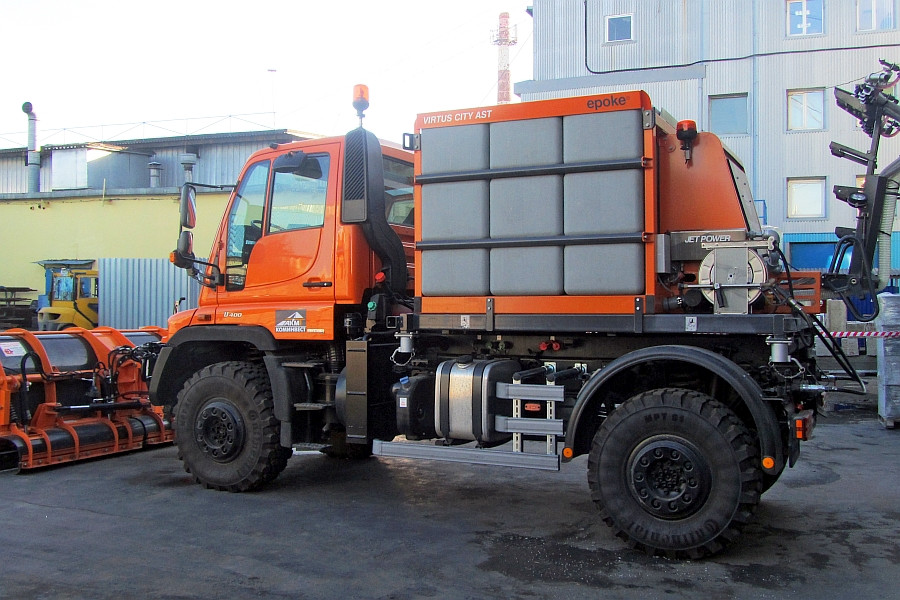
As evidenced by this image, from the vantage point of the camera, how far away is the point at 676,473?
5.08 metres

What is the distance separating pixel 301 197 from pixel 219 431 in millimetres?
2170

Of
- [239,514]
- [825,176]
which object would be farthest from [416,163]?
[825,176]

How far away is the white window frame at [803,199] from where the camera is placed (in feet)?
80.7

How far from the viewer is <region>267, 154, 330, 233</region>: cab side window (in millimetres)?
6820

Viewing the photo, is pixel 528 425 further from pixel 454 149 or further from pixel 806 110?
pixel 806 110

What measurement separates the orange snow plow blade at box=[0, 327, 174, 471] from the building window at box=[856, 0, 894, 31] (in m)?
23.6

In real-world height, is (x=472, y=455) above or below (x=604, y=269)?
below

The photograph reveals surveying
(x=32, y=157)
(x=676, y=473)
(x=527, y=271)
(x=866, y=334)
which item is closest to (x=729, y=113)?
(x=866, y=334)

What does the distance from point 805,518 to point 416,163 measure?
13.3 ft

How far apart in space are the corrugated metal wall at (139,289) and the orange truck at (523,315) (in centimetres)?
1486

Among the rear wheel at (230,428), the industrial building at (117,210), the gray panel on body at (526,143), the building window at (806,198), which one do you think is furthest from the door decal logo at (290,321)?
the building window at (806,198)

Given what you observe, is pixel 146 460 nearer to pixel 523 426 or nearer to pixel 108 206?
pixel 523 426

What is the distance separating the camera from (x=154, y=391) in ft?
24.2

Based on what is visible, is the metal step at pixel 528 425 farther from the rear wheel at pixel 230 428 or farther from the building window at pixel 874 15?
the building window at pixel 874 15
